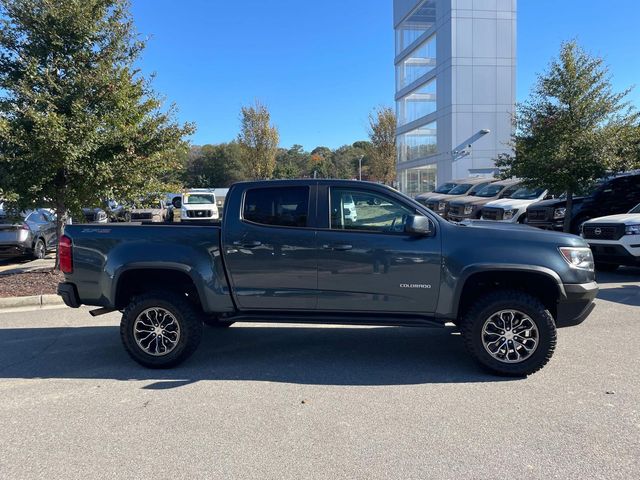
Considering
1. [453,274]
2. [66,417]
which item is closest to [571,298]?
[453,274]

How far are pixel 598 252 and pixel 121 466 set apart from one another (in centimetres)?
991

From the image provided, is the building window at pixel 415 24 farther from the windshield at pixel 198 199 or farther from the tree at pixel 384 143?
the windshield at pixel 198 199

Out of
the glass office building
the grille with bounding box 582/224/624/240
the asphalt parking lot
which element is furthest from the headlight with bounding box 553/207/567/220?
the glass office building

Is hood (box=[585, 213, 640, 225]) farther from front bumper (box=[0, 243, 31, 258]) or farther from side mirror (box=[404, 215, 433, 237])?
front bumper (box=[0, 243, 31, 258])

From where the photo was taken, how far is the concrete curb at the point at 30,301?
8.13 metres

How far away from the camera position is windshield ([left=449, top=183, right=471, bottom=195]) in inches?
840

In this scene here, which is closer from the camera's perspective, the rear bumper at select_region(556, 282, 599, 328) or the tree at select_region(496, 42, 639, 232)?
the rear bumper at select_region(556, 282, 599, 328)

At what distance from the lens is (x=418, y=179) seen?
45.8 metres

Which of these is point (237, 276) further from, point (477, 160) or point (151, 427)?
point (477, 160)

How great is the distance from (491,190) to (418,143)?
27.7m

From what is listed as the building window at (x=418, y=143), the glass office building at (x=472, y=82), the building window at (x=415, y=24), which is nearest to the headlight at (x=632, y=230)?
the glass office building at (x=472, y=82)

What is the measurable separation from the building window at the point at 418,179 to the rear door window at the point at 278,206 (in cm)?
3753

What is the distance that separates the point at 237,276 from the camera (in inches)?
195

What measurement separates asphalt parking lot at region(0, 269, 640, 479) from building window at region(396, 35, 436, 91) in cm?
4012
